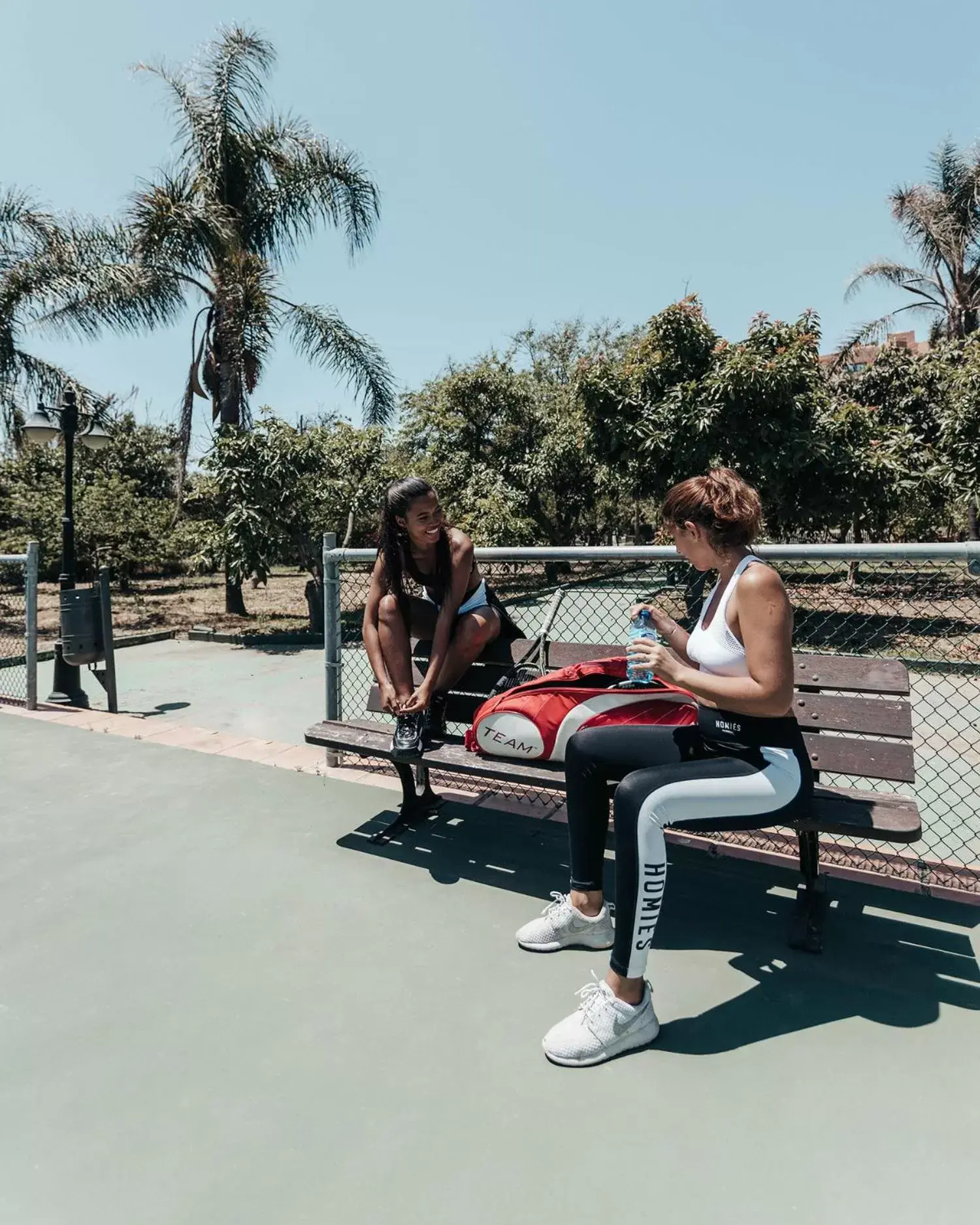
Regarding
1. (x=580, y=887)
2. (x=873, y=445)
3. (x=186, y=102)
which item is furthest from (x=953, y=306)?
(x=580, y=887)

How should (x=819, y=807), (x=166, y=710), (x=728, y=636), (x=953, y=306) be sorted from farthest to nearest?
1. (x=953, y=306)
2. (x=166, y=710)
3. (x=819, y=807)
4. (x=728, y=636)

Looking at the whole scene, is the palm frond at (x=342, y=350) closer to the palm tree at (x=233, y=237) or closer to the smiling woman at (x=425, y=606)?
the palm tree at (x=233, y=237)

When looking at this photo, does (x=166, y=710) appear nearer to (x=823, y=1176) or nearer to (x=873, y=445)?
(x=823, y=1176)

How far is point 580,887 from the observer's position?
2.51 m

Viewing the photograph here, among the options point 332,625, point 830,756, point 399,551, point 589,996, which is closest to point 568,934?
point 589,996

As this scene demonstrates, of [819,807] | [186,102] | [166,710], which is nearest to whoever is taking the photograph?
[819,807]

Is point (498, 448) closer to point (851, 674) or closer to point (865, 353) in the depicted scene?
point (865, 353)

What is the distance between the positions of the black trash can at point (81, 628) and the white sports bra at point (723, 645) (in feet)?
17.2

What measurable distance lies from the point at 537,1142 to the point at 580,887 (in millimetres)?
840

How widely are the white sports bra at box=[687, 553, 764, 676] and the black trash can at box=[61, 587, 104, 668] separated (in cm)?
525

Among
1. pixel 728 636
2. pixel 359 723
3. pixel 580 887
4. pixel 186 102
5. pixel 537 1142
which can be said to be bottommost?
pixel 537 1142

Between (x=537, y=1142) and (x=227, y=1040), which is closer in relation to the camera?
(x=537, y=1142)

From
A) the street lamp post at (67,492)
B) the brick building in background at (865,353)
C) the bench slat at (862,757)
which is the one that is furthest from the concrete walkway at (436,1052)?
the brick building in background at (865,353)

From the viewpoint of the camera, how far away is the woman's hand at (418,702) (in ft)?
10.6
